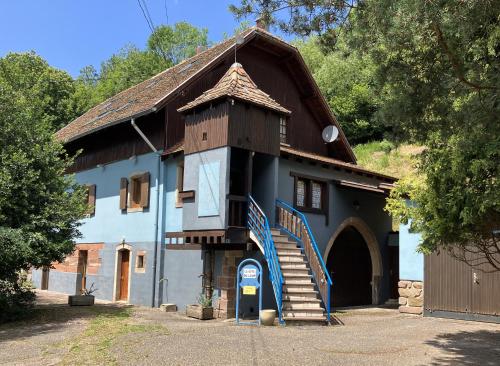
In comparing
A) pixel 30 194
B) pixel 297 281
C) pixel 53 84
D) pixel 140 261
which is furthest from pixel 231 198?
pixel 53 84

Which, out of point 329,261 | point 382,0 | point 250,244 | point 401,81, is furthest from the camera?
point 329,261

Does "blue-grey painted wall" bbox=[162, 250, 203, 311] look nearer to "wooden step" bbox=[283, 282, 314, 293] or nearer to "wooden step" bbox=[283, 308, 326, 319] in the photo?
"wooden step" bbox=[283, 282, 314, 293]

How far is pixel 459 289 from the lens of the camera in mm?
14102

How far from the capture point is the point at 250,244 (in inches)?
545

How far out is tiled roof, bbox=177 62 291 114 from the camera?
46.8 feet

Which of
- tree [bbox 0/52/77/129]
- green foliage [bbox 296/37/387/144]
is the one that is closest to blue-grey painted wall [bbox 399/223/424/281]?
green foliage [bbox 296/37/387/144]

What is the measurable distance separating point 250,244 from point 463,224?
724 cm

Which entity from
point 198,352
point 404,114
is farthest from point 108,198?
point 404,114

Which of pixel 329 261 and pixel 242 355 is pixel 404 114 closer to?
pixel 242 355

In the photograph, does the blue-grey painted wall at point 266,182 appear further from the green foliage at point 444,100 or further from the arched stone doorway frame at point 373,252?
the green foliage at point 444,100

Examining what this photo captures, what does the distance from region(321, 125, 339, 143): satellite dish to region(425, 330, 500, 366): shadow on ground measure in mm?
9749

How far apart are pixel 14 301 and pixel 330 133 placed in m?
12.4

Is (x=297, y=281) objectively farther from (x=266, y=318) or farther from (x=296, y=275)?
(x=266, y=318)

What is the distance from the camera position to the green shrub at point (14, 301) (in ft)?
44.2
